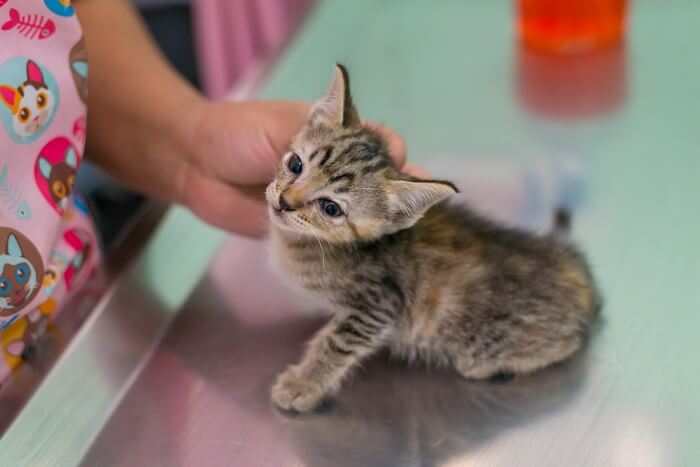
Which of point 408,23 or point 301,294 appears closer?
point 301,294

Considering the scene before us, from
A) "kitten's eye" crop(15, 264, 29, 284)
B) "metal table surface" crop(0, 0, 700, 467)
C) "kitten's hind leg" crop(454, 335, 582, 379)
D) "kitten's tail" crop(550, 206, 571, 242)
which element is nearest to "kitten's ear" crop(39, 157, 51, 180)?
"kitten's eye" crop(15, 264, 29, 284)

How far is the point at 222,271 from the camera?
48.9 inches

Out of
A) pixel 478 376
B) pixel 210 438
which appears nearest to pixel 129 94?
pixel 210 438

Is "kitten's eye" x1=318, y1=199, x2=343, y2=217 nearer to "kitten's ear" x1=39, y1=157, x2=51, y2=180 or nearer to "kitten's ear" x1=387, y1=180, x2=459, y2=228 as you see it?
"kitten's ear" x1=387, y1=180, x2=459, y2=228

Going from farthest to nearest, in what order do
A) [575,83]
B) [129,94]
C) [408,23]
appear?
[408,23] < [575,83] < [129,94]

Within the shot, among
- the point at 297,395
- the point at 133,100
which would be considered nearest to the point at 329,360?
the point at 297,395

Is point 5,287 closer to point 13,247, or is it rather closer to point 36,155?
point 13,247

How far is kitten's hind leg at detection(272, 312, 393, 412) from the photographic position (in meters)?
0.98

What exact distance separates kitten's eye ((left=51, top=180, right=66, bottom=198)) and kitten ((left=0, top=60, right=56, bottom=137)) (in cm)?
7

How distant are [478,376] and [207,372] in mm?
344

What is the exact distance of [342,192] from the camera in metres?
0.99

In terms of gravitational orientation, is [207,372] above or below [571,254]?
below

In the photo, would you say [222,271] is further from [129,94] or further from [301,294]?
[129,94]

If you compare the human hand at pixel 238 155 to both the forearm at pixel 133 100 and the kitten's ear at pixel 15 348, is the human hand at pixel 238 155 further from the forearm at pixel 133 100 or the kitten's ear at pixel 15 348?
the kitten's ear at pixel 15 348
